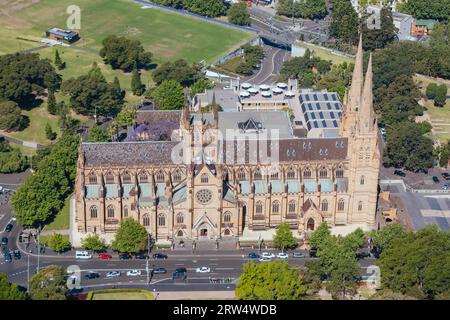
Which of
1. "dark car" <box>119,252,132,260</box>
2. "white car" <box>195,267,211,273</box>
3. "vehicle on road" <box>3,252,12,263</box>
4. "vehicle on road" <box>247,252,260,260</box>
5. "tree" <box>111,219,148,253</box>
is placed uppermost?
"tree" <box>111,219,148,253</box>

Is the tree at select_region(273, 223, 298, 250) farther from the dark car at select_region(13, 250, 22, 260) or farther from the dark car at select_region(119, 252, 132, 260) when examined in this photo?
the dark car at select_region(13, 250, 22, 260)

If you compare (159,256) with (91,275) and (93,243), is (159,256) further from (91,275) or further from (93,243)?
(91,275)

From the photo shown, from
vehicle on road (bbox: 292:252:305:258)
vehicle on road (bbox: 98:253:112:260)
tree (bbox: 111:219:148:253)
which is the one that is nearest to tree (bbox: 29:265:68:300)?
vehicle on road (bbox: 98:253:112:260)

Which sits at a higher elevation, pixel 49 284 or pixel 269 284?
pixel 269 284

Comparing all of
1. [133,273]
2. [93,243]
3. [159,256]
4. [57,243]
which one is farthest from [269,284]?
[57,243]

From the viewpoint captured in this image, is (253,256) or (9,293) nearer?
(9,293)

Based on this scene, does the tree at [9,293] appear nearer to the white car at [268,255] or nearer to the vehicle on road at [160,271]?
the vehicle on road at [160,271]
